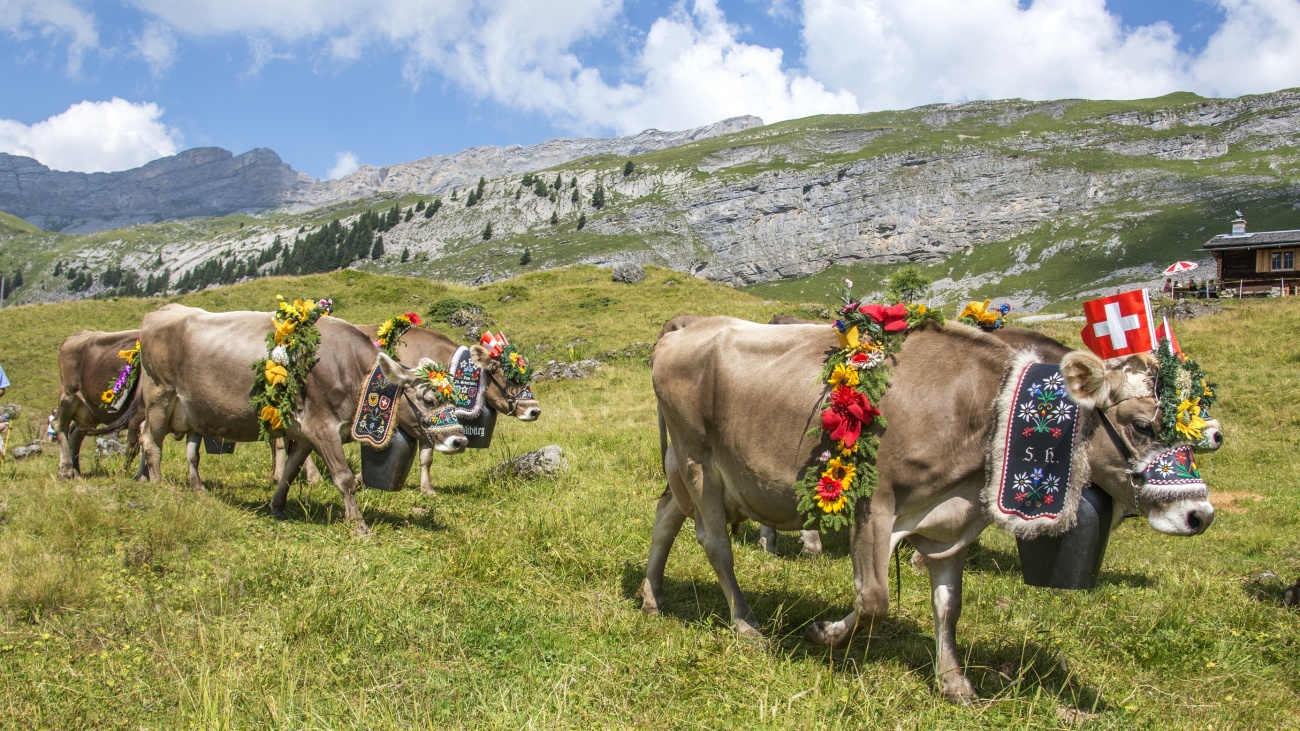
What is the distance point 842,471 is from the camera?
5152 mm

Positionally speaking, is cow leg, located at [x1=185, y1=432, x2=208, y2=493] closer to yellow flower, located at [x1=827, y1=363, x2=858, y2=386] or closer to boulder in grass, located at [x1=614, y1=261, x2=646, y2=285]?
yellow flower, located at [x1=827, y1=363, x2=858, y2=386]

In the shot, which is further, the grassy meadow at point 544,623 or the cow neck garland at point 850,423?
the cow neck garland at point 850,423

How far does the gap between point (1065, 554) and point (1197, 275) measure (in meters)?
103

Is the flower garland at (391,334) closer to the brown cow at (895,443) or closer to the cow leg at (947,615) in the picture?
the brown cow at (895,443)

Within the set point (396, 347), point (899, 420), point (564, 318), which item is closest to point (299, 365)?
point (396, 347)

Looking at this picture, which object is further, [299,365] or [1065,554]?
[299,365]

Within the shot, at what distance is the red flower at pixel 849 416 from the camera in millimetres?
5125

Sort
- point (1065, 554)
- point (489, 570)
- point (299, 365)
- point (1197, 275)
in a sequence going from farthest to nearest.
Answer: point (1197, 275) → point (299, 365) → point (489, 570) → point (1065, 554)

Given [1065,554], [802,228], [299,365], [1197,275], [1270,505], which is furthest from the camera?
[802,228]

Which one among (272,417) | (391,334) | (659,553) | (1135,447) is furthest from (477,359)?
(1135,447)

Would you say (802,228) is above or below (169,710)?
above

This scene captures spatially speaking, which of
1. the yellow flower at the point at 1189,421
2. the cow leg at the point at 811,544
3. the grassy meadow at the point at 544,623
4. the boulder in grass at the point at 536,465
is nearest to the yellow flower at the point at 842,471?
the grassy meadow at the point at 544,623

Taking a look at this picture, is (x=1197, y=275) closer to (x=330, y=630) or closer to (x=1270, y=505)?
(x=1270, y=505)

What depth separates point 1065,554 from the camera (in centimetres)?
484
